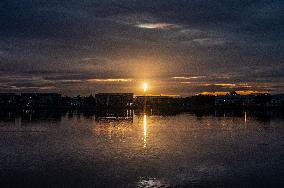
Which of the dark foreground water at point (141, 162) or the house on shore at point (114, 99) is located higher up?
the house on shore at point (114, 99)

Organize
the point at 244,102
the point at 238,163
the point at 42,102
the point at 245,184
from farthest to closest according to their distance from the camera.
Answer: the point at 244,102
the point at 42,102
the point at 238,163
the point at 245,184

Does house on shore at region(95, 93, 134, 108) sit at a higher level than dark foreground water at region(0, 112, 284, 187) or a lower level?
higher

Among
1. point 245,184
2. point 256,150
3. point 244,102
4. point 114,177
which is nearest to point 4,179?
point 114,177

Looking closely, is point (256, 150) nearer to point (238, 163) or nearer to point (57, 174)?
point (238, 163)

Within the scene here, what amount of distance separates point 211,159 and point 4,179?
14.3 metres

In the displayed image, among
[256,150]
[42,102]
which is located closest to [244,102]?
[42,102]

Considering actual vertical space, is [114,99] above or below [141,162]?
above

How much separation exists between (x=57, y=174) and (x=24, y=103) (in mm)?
131682

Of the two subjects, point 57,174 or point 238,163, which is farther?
point 238,163

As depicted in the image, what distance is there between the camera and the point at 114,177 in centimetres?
1944

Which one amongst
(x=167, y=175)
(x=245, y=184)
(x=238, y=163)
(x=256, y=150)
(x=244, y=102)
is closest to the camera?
(x=245, y=184)

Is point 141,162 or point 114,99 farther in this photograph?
point 114,99

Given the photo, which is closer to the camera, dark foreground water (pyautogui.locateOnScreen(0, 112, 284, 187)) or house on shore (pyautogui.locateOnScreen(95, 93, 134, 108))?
dark foreground water (pyautogui.locateOnScreen(0, 112, 284, 187))

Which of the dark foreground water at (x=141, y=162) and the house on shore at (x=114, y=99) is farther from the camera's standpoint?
the house on shore at (x=114, y=99)
